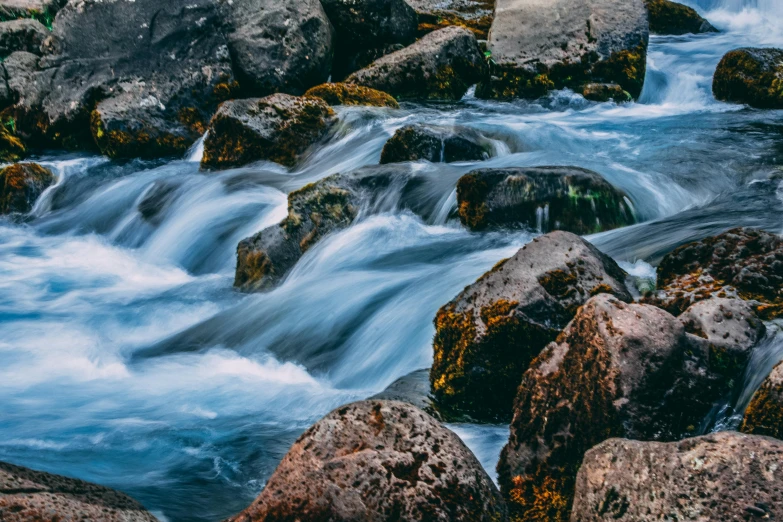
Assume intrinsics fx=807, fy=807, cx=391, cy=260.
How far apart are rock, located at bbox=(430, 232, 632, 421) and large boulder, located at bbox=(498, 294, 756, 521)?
0.61 metres

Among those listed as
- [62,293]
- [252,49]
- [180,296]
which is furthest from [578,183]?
[252,49]

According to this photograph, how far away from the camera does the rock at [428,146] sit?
8617 mm

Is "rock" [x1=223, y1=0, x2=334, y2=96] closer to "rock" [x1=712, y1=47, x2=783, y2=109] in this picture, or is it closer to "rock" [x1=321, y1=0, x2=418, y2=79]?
"rock" [x1=321, y1=0, x2=418, y2=79]

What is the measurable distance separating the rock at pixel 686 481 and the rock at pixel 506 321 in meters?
1.36

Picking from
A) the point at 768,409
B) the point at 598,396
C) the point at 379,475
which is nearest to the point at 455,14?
the point at 598,396

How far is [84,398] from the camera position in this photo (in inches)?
236

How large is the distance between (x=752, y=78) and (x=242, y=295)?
811 cm

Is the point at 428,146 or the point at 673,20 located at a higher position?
the point at 673,20

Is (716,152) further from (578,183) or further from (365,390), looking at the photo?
(365,390)

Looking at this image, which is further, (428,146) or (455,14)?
(455,14)

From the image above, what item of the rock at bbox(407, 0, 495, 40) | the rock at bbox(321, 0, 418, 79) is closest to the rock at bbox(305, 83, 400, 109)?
the rock at bbox(321, 0, 418, 79)

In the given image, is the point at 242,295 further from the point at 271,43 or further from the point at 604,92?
the point at 604,92

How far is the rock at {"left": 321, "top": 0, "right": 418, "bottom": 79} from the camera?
1294 centimetres

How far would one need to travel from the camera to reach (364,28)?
1308 centimetres
